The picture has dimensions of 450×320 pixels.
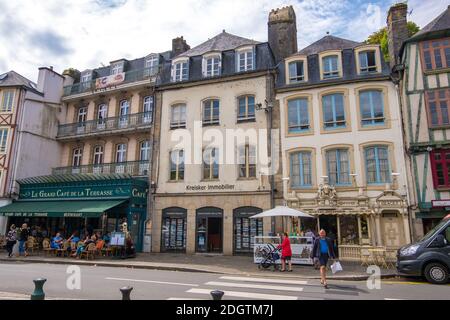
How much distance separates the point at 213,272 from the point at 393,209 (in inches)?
355

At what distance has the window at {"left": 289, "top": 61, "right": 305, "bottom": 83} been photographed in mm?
18078

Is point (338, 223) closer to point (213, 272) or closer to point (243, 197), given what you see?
point (243, 197)

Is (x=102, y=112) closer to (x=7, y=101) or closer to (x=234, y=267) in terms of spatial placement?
(x=7, y=101)

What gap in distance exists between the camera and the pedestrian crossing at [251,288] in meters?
7.38

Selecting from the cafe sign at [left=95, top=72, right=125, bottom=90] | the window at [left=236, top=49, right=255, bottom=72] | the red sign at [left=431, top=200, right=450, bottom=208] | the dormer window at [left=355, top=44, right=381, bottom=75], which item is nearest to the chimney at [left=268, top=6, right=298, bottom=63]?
the window at [left=236, top=49, right=255, bottom=72]

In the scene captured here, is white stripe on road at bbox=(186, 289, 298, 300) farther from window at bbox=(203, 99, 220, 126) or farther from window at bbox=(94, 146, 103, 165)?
window at bbox=(94, 146, 103, 165)

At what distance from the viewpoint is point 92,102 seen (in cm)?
2322

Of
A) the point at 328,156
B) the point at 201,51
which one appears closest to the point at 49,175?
the point at 201,51

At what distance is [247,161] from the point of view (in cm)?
1786

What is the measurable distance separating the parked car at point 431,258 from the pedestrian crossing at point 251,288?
10.7ft

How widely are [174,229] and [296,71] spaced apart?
11328mm

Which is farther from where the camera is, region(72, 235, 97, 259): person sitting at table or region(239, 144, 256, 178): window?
region(239, 144, 256, 178): window

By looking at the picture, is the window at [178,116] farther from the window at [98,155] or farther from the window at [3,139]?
the window at [3,139]

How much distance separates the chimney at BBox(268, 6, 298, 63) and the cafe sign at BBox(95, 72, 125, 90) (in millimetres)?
10390
